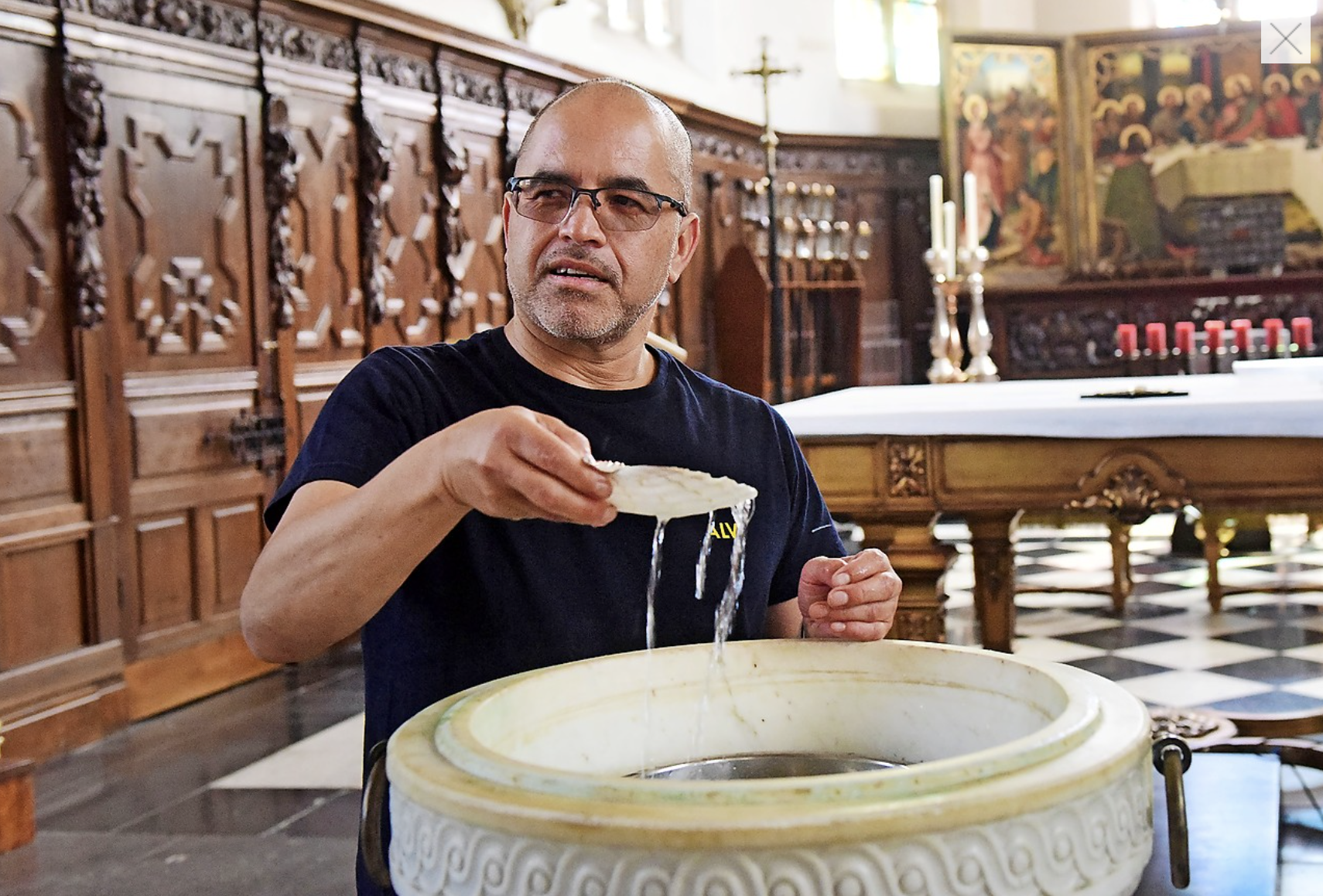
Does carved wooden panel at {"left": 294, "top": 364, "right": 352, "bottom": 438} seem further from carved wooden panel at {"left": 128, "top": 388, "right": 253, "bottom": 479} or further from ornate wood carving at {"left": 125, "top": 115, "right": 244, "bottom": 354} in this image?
ornate wood carving at {"left": 125, "top": 115, "right": 244, "bottom": 354}

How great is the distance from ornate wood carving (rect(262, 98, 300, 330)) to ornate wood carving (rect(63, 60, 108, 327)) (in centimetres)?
98

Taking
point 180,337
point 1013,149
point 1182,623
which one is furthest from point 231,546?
point 1013,149

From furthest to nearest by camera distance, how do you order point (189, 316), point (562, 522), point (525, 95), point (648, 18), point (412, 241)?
point (648, 18) → point (525, 95) → point (412, 241) → point (189, 316) → point (562, 522)

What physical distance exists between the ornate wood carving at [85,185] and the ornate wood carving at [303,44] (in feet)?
3.59

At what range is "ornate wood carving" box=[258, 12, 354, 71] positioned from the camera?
5.93 meters

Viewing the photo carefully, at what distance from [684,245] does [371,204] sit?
15.4 ft

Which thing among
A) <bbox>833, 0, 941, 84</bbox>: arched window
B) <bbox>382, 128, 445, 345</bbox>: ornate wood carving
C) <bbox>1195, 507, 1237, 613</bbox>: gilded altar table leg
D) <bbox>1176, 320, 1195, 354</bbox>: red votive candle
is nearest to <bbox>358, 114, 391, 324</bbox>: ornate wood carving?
<bbox>382, 128, 445, 345</bbox>: ornate wood carving

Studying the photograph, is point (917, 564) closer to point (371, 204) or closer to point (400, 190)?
point (371, 204)

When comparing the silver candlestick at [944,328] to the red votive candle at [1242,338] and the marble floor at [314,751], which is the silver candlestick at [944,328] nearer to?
the marble floor at [314,751]

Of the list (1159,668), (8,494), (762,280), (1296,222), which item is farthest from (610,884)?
(1296,222)

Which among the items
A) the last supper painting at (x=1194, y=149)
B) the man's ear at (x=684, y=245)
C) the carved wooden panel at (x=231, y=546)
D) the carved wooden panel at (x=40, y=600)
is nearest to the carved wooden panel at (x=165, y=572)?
the carved wooden panel at (x=231, y=546)

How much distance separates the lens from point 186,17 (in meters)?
5.46

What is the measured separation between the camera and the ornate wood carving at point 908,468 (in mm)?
3861

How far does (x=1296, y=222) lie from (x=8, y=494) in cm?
1098
